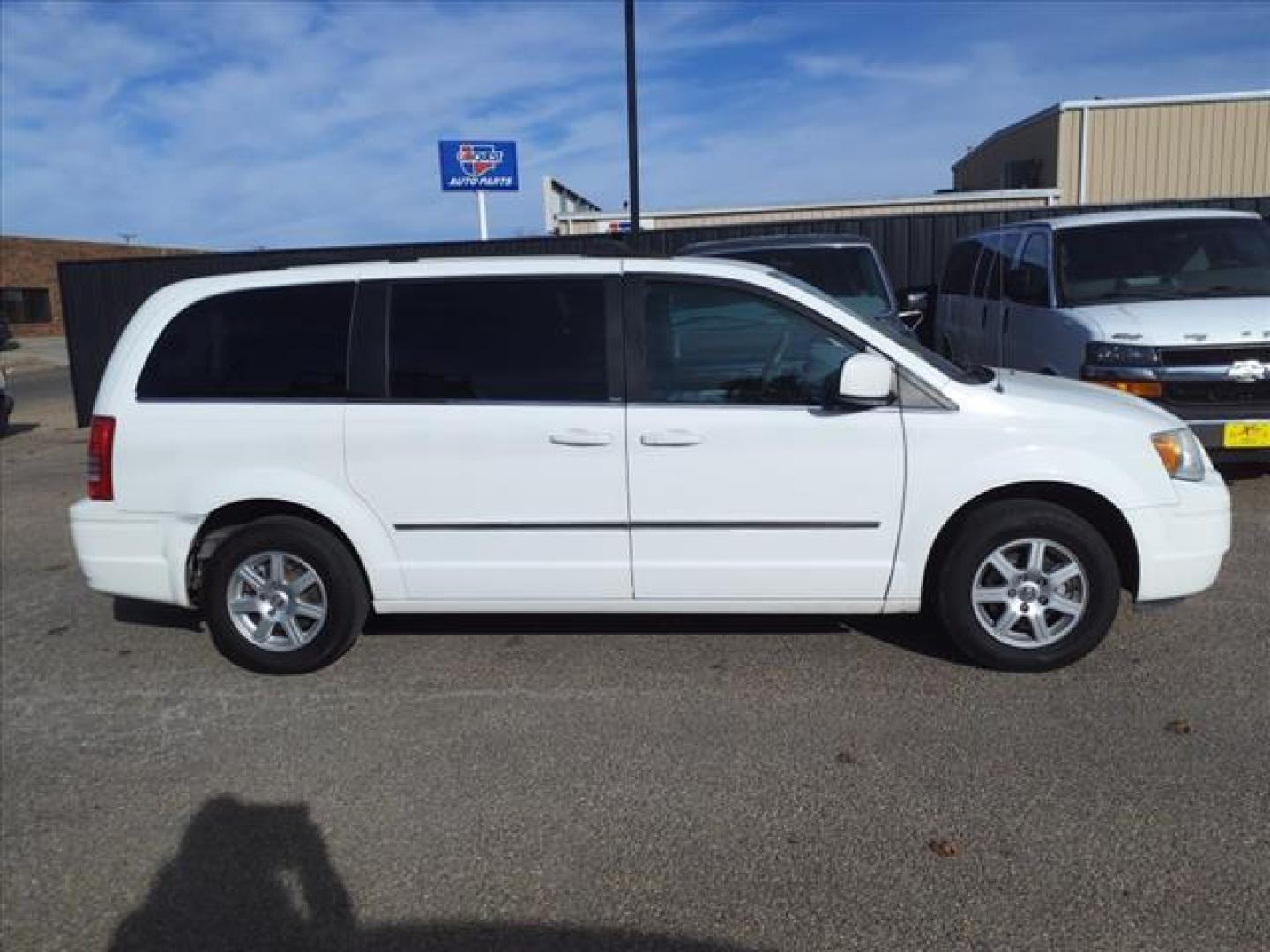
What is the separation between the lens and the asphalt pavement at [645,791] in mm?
2869

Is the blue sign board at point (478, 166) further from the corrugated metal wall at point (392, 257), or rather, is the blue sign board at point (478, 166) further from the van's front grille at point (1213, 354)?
the van's front grille at point (1213, 354)

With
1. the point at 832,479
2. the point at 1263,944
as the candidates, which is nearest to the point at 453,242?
the point at 832,479

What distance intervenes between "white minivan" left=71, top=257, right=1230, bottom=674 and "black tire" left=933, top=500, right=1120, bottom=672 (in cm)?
1

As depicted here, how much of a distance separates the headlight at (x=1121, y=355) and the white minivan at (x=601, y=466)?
2256 mm

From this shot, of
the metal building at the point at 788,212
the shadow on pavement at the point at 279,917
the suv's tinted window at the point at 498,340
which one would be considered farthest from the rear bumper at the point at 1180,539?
the metal building at the point at 788,212

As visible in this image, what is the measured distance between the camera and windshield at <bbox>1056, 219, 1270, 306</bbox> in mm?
7273

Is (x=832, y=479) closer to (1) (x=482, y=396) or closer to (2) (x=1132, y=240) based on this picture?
(1) (x=482, y=396)

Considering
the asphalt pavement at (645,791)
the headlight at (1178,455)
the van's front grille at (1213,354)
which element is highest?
the van's front grille at (1213,354)

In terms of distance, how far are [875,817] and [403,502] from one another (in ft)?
7.59

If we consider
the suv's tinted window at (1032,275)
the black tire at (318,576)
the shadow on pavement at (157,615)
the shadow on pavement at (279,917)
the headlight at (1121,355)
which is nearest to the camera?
the shadow on pavement at (279,917)

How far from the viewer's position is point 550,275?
14.9 feet

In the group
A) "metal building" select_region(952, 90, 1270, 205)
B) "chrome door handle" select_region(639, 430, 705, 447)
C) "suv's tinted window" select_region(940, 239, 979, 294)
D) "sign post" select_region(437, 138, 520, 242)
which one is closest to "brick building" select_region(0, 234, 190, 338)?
"sign post" select_region(437, 138, 520, 242)

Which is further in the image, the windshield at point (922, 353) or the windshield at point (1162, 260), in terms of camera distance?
the windshield at point (1162, 260)

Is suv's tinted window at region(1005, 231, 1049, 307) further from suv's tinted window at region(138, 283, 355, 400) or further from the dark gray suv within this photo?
suv's tinted window at region(138, 283, 355, 400)
